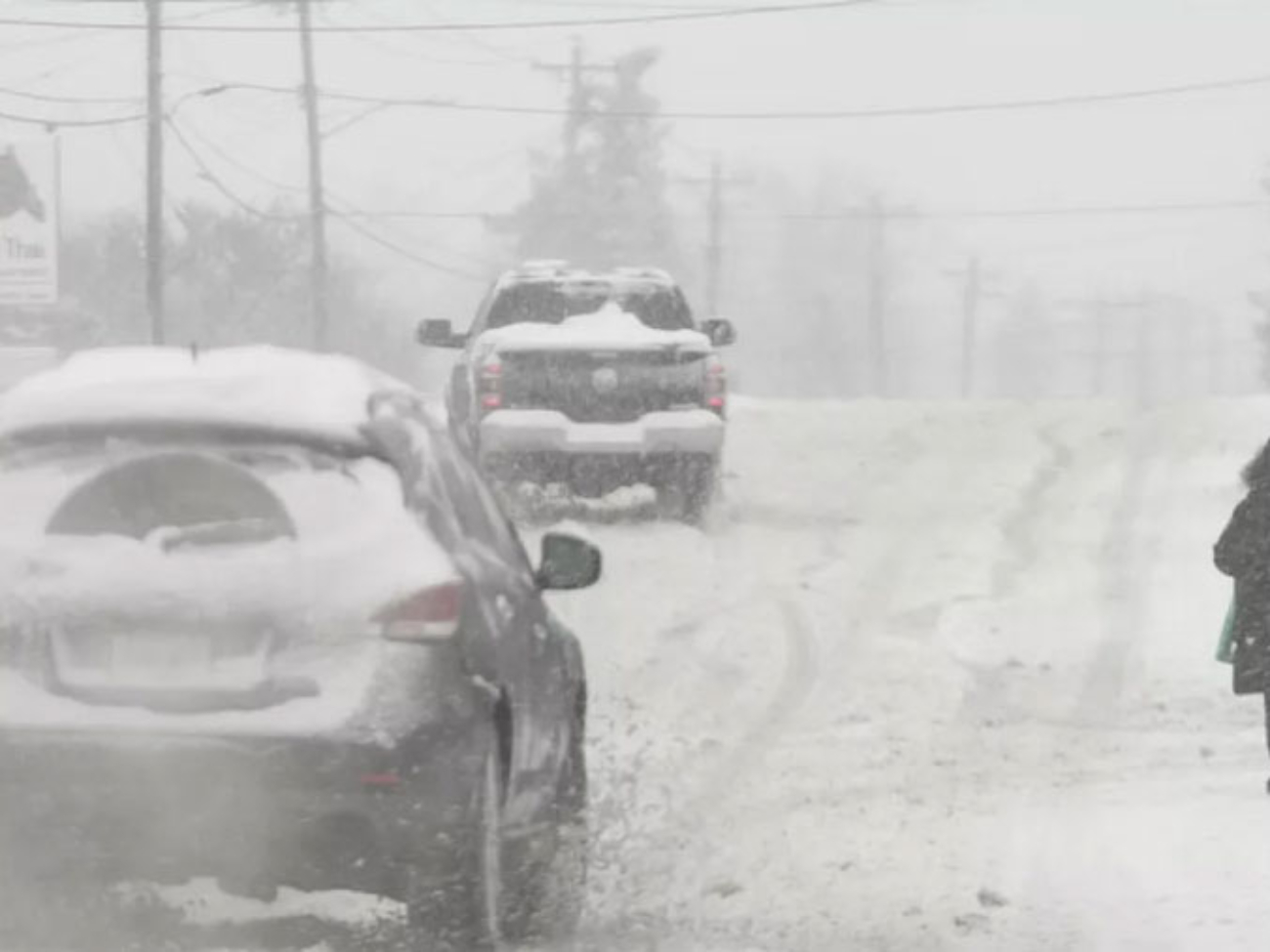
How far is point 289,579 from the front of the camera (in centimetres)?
533

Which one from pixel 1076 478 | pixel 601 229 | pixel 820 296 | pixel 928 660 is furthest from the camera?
pixel 820 296

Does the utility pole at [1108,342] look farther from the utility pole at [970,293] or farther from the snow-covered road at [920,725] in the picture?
the snow-covered road at [920,725]

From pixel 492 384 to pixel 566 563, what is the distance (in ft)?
30.1

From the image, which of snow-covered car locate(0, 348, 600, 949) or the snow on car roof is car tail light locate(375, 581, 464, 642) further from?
the snow on car roof

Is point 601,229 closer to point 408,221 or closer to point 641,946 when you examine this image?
point 408,221

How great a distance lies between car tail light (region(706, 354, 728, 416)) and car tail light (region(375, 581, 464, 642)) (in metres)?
10.7

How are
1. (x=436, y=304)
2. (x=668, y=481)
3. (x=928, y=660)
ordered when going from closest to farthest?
(x=928, y=660) < (x=668, y=481) < (x=436, y=304)

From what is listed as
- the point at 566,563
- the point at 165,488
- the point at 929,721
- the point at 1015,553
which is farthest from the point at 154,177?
the point at 165,488

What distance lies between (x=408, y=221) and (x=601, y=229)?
185ft

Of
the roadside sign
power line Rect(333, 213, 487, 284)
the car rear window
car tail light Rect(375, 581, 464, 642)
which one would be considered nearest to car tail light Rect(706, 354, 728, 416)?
the car rear window

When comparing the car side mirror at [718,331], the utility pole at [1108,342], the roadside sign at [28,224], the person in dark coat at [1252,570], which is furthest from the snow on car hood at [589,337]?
the utility pole at [1108,342]

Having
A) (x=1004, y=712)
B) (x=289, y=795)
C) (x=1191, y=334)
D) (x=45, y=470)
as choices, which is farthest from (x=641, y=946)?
(x=1191, y=334)

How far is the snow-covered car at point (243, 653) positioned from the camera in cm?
529

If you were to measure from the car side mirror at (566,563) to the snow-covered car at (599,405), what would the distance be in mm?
8967
